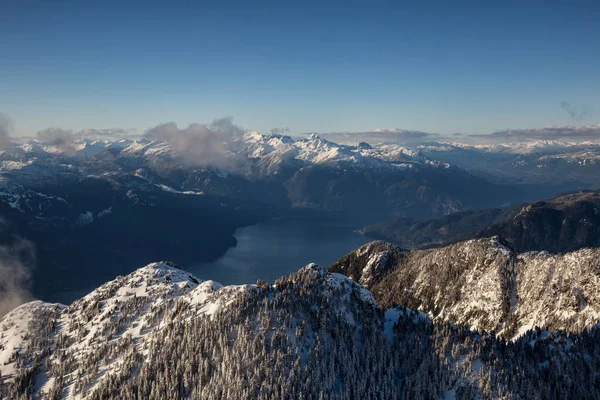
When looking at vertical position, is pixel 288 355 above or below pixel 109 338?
above

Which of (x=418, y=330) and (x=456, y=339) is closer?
(x=456, y=339)

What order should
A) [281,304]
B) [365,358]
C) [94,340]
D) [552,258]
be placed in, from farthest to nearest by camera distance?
[552,258] < [94,340] < [281,304] < [365,358]

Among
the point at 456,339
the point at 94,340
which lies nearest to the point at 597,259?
the point at 456,339

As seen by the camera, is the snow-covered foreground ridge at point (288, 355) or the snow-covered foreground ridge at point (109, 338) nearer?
the snow-covered foreground ridge at point (288, 355)

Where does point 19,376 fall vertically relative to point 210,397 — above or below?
below

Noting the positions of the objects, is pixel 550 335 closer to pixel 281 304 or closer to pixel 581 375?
pixel 581 375

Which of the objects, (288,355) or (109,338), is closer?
(288,355)

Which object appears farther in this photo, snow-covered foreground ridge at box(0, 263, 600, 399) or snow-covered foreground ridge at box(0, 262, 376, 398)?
snow-covered foreground ridge at box(0, 262, 376, 398)

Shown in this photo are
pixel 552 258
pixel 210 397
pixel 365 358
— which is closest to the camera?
pixel 210 397
